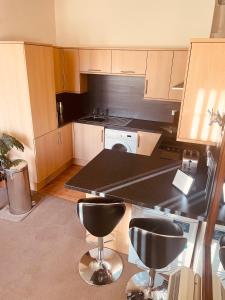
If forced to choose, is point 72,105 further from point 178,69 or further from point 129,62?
point 178,69

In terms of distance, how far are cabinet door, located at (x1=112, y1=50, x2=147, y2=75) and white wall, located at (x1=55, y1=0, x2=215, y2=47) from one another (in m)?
0.37

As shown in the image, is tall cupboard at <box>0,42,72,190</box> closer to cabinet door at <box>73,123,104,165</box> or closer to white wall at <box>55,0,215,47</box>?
cabinet door at <box>73,123,104,165</box>

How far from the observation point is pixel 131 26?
3492 millimetres

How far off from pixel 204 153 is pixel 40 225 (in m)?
2.05

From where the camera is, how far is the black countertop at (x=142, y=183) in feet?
5.09

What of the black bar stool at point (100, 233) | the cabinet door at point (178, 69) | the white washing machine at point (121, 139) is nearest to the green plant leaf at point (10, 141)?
the white washing machine at point (121, 139)

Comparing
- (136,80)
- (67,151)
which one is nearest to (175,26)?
(136,80)

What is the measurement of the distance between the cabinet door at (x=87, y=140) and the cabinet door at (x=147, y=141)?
647 mm

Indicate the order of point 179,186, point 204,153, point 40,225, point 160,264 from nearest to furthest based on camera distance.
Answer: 1. point 160,264
2. point 179,186
3. point 204,153
4. point 40,225

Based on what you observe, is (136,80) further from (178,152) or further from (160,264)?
(160,264)

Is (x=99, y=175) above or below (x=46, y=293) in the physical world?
above

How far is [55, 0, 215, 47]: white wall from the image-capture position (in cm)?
316

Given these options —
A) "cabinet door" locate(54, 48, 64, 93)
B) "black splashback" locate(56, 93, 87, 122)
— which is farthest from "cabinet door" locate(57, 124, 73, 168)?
"cabinet door" locate(54, 48, 64, 93)

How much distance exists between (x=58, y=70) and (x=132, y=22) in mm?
1371
